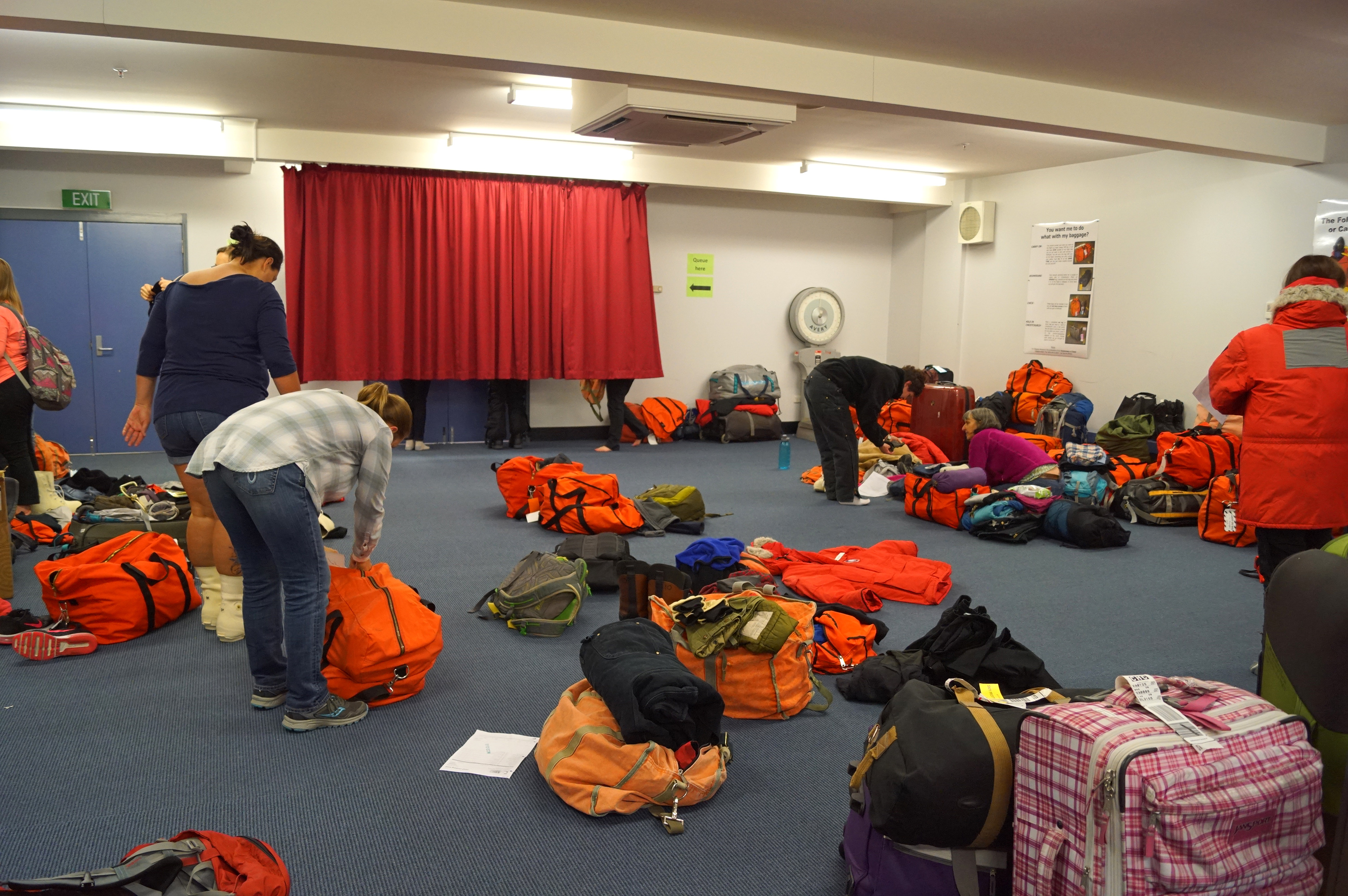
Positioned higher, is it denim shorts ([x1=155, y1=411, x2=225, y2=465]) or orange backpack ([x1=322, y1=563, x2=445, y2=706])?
denim shorts ([x1=155, y1=411, x2=225, y2=465])

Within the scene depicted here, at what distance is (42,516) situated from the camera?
5.02 metres

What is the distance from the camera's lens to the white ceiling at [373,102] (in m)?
5.19

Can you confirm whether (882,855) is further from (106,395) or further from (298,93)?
(106,395)

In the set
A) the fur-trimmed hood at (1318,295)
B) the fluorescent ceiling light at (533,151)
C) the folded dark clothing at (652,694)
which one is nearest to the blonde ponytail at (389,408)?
the folded dark clothing at (652,694)

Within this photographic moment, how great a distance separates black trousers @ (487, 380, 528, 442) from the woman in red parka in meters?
6.39

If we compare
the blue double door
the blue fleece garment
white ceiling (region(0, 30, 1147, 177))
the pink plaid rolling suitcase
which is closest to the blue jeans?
the blue fleece garment

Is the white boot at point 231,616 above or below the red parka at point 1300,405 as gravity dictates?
below

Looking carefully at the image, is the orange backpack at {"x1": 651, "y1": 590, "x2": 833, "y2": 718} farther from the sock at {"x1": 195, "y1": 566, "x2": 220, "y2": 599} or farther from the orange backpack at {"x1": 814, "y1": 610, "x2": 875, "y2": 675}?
the sock at {"x1": 195, "y1": 566, "x2": 220, "y2": 599}

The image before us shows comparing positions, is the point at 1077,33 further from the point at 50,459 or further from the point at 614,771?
the point at 50,459

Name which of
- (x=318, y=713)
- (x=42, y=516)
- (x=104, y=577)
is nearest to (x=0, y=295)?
(x=42, y=516)

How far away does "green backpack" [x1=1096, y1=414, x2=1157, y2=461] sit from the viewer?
706 centimetres

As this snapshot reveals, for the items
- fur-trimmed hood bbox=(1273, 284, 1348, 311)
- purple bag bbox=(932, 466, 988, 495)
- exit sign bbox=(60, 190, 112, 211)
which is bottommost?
purple bag bbox=(932, 466, 988, 495)

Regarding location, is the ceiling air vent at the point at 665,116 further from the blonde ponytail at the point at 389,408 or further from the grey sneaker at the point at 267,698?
the grey sneaker at the point at 267,698

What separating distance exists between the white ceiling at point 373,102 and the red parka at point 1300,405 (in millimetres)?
3493
